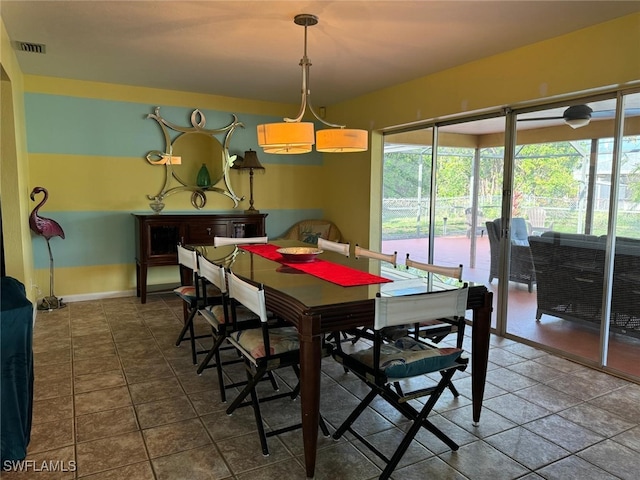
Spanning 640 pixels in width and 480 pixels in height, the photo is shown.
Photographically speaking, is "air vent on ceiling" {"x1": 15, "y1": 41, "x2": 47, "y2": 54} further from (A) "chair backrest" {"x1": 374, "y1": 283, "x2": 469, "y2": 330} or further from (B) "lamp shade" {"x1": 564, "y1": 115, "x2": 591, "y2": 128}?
(B) "lamp shade" {"x1": 564, "y1": 115, "x2": 591, "y2": 128}

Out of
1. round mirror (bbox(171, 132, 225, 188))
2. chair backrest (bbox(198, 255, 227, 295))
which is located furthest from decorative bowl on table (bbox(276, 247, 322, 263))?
round mirror (bbox(171, 132, 225, 188))

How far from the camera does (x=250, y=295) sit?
227 centimetres

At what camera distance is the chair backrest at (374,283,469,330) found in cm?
200

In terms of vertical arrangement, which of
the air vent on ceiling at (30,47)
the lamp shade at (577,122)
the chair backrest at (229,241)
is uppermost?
the air vent on ceiling at (30,47)

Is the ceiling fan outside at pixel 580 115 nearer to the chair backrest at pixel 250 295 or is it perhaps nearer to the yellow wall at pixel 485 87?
the yellow wall at pixel 485 87

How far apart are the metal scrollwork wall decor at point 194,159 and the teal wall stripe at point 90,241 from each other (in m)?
0.48

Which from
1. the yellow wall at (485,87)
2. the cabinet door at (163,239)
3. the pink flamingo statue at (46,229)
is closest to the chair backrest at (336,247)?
the yellow wall at (485,87)

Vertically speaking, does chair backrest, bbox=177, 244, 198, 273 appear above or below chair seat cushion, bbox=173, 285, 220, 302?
above

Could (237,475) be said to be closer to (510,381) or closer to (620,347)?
(510,381)

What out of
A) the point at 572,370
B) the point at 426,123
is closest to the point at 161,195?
the point at 426,123

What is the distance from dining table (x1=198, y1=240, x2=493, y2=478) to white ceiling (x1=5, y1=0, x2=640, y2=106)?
1.69 m

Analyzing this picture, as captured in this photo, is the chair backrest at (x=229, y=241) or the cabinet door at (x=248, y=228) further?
the cabinet door at (x=248, y=228)

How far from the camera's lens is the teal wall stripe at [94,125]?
4.80 meters

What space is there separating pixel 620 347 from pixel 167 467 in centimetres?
322
